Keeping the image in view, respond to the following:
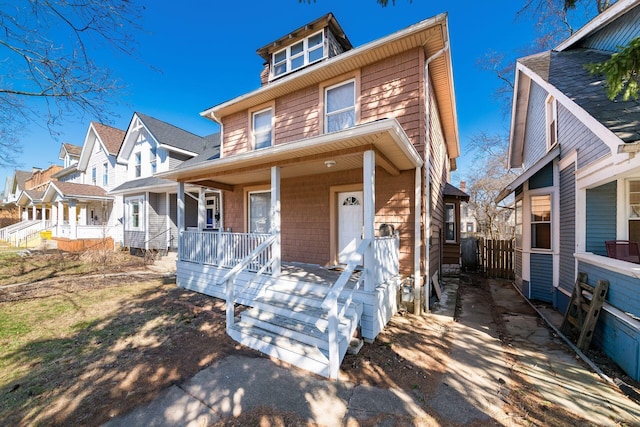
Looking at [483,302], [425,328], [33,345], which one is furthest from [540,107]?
[33,345]

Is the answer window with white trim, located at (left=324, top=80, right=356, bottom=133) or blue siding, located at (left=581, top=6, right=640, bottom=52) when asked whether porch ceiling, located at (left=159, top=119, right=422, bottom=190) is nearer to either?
window with white trim, located at (left=324, top=80, right=356, bottom=133)

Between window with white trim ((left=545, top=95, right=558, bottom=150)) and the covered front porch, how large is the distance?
16.4 ft

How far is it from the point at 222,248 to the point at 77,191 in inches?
622

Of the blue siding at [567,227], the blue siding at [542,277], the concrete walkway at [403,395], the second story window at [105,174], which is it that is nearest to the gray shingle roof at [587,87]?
the blue siding at [567,227]

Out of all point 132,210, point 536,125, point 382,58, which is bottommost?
point 132,210

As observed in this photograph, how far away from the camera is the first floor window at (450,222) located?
1075cm

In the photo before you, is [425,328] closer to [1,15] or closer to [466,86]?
[1,15]

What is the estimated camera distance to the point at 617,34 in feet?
21.4

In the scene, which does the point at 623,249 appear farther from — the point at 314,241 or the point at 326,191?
the point at 314,241

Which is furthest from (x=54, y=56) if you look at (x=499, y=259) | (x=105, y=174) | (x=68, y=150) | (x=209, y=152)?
(x=68, y=150)

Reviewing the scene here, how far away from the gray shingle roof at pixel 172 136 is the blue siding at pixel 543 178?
14858mm

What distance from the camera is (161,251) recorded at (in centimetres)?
1277

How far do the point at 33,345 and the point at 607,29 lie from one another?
14196 millimetres

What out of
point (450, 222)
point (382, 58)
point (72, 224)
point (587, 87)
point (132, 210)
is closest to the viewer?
point (587, 87)
